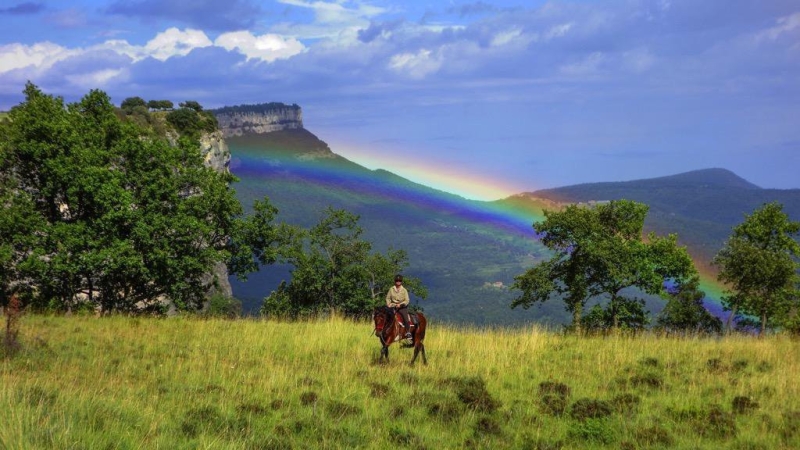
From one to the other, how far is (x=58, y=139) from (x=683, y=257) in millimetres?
36200

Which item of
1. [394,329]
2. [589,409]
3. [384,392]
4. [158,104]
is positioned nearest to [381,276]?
[394,329]

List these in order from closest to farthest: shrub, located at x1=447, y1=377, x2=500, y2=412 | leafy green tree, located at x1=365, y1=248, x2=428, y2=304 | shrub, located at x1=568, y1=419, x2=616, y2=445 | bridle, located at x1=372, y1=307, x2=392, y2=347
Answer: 1. shrub, located at x1=568, y1=419, x2=616, y2=445
2. shrub, located at x1=447, y1=377, x2=500, y2=412
3. bridle, located at x1=372, y1=307, x2=392, y2=347
4. leafy green tree, located at x1=365, y1=248, x2=428, y2=304

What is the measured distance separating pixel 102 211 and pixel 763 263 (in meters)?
39.5

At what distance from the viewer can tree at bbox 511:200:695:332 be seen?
38.3 meters

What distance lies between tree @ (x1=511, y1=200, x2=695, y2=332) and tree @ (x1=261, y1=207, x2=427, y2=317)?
11.8m

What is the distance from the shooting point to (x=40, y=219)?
26375mm

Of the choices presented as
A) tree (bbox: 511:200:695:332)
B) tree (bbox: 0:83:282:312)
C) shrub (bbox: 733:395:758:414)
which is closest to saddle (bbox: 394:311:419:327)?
shrub (bbox: 733:395:758:414)

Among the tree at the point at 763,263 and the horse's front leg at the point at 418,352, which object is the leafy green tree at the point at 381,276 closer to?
the tree at the point at 763,263

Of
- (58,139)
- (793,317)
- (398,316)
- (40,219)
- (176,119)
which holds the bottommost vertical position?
(793,317)

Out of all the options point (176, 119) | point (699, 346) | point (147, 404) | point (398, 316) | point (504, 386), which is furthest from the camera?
point (176, 119)

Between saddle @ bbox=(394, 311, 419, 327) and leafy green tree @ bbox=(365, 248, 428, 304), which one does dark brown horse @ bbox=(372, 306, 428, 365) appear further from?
leafy green tree @ bbox=(365, 248, 428, 304)

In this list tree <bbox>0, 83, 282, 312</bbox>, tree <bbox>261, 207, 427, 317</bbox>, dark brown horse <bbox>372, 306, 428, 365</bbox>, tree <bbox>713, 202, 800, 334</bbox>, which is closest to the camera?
dark brown horse <bbox>372, 306, 428, 365</bbox>

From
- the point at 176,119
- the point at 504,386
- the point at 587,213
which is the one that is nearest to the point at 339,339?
the point at 504,386

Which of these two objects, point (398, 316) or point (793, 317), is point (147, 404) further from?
point (793, 317)
